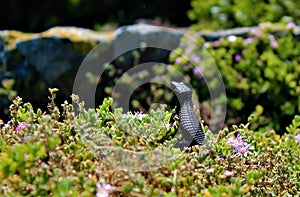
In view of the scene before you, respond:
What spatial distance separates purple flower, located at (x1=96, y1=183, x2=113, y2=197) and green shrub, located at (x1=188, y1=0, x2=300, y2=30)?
442cm

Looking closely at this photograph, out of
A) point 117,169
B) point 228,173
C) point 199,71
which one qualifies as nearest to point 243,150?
point 228,173

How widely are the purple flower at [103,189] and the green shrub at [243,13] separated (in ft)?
14.5

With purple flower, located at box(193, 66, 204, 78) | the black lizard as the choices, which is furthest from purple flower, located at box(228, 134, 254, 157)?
purple flower, located at box(193, 66, 204, 78)

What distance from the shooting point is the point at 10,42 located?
5320 mm

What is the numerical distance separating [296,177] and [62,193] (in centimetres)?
128

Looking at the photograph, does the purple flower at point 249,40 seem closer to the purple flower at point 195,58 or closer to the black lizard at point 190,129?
the purple flower at point 195,58

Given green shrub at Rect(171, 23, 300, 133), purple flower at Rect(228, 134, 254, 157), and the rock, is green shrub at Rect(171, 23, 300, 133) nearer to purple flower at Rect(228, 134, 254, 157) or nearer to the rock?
the rock

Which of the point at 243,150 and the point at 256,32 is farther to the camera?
the point at 256,32

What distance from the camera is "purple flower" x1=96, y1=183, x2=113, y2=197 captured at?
6.64 feet

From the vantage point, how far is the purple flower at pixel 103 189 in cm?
202

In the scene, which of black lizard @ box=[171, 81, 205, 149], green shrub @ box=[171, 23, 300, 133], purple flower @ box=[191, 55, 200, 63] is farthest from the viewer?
purple flower @ box=[191, 55, 200, 63]

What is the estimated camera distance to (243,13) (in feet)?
21.0

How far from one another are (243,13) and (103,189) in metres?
4.65

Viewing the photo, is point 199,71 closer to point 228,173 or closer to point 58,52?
point 58,52
